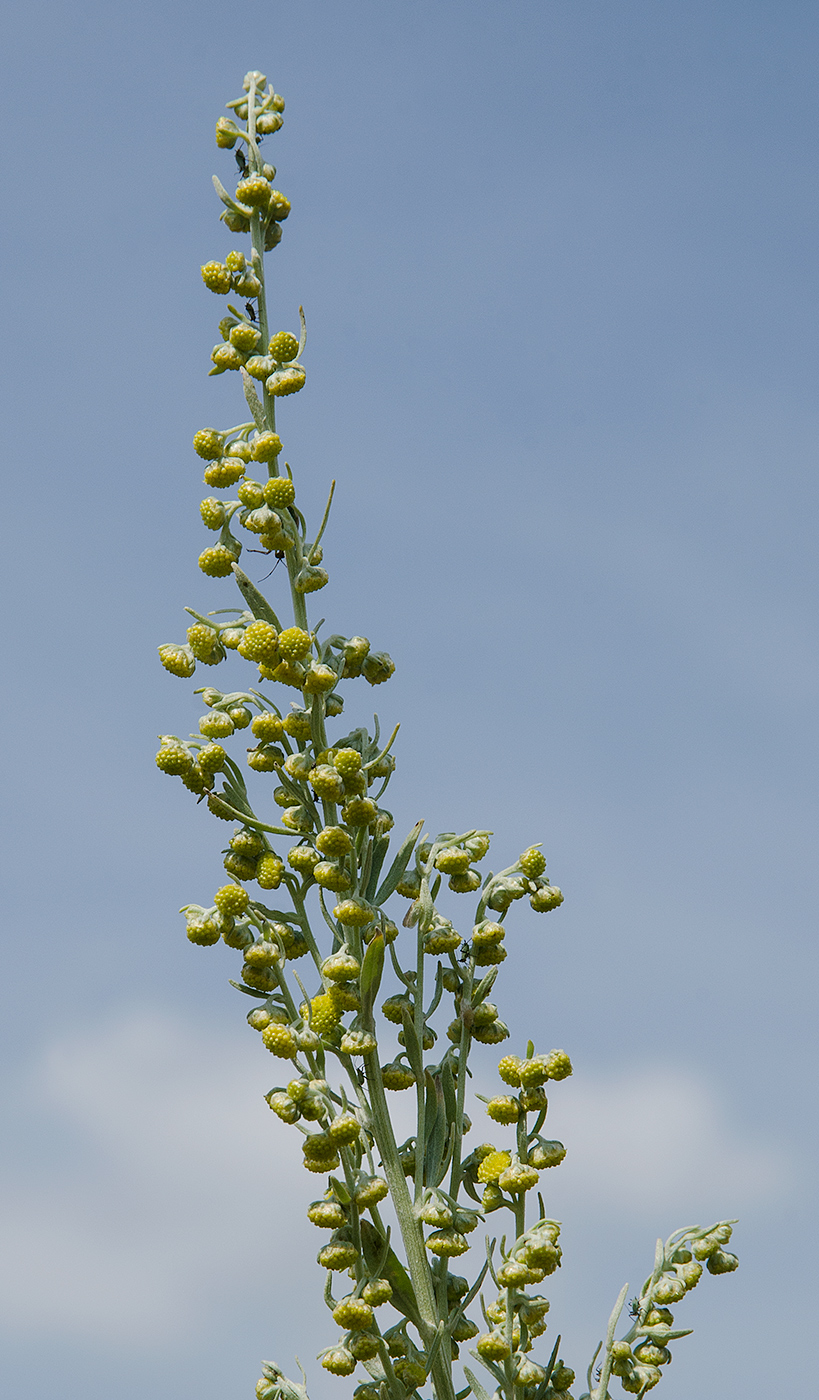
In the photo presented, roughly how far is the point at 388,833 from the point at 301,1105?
888 mm

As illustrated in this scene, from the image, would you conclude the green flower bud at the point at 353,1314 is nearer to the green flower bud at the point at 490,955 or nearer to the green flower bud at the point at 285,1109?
the green flower bud at the point at 285,1109

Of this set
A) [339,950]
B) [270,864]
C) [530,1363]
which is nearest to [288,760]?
[270,864]

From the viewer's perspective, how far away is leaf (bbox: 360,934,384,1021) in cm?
415

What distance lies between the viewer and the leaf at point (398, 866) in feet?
14.4

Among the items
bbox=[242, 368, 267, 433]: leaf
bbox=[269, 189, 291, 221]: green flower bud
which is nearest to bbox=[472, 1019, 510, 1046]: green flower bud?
bbox=[242, 368, 267, 433]: leaf

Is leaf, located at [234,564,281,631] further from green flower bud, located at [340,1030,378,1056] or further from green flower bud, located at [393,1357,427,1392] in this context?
green flower bud, located at [393,1357,427,1392]

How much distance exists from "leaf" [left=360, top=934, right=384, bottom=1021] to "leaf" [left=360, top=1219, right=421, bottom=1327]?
0.61 m

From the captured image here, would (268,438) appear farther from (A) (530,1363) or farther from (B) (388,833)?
(A) (530,1363)

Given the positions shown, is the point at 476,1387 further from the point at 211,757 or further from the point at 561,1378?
the point at 211,757

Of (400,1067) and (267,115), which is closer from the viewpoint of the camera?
(400,1067)

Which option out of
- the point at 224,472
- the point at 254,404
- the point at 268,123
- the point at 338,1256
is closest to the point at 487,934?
the point at 338,1256

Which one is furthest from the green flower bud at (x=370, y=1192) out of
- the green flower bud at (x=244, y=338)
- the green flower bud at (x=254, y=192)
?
the green flower bud at (x=254, y=192)

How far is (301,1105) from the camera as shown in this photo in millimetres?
4004

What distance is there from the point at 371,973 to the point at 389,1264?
2.75 feet
